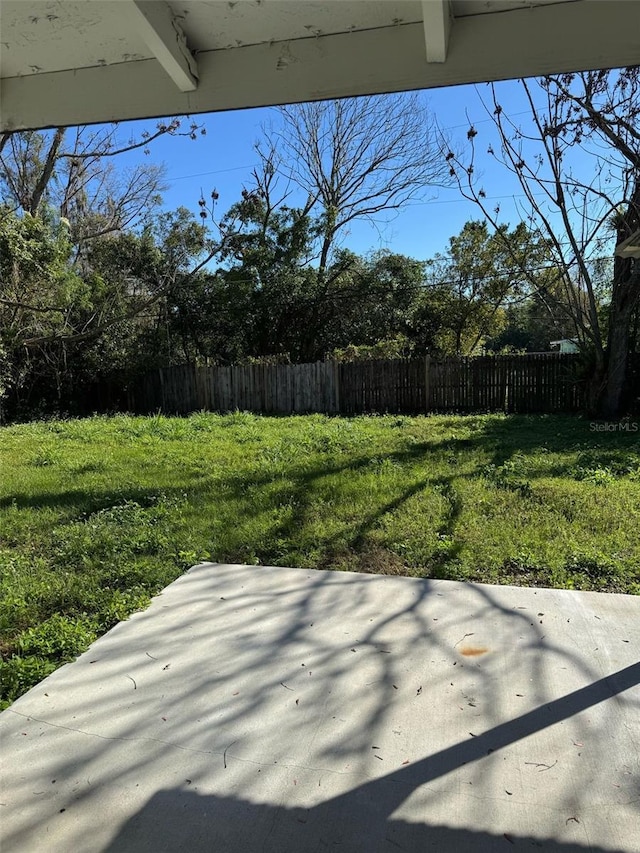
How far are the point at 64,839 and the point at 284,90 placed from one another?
285 centimetres

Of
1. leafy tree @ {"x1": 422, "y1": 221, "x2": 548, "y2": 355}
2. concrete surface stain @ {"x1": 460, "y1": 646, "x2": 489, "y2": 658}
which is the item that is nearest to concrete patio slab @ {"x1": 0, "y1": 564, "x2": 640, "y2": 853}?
concrete surface stain @ {"x1": 460, "y1": 646, "x2": 489, "y2": 658}

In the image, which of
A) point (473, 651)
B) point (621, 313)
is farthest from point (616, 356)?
point (473, 651)

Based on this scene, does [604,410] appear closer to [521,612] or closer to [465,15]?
[521,612]

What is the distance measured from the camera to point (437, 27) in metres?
1.94

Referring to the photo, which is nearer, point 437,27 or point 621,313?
point 437,27

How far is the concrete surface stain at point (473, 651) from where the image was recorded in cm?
260

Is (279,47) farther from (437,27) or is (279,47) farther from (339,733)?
(339,733)

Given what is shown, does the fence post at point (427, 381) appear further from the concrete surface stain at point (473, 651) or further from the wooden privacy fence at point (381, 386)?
the concrete surface stain at point (473, 651)

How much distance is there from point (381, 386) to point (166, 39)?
11.5 meters

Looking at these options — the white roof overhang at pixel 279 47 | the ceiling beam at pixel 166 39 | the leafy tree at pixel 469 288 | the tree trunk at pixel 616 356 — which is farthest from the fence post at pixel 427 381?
the ceiling beam at pixel 166 39

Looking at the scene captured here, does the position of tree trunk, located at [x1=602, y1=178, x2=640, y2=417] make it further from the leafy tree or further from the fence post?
the leafy tree

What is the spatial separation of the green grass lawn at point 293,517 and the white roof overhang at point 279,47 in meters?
2.71

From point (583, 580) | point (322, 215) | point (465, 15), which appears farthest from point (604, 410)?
point (322, 215)

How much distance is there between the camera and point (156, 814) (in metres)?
1.73
